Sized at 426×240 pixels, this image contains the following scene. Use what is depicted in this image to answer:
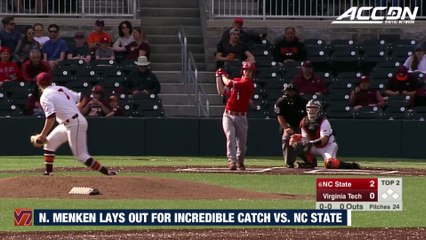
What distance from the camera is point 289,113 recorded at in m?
24.5

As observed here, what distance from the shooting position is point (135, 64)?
2961 cm

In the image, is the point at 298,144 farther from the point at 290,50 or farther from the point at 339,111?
the point at 290,50

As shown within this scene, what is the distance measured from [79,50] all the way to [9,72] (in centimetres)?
177

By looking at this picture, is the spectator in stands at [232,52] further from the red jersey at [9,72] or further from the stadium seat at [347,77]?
the red jersey at [9,72]

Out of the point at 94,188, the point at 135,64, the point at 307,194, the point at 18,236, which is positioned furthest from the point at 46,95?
the point at 135,64

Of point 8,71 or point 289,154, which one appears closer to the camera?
point 289,154

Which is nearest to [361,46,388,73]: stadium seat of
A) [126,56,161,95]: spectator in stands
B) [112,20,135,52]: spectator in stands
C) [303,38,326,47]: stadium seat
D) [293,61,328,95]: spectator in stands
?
[303,38,326,47]: stadium seat

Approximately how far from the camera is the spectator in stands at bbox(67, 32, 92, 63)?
29812mm

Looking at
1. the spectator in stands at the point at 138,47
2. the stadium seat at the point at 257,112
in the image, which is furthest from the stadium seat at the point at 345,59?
the spectator in stands at the point at 138,47

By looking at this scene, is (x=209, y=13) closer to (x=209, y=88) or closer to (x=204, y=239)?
(x=209, y=88)

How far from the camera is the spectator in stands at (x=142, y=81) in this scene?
1149 inches

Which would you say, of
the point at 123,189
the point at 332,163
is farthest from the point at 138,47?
the point at 123,189

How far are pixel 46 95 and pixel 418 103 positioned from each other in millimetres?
12409

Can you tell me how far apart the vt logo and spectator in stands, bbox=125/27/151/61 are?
14.7 metres
